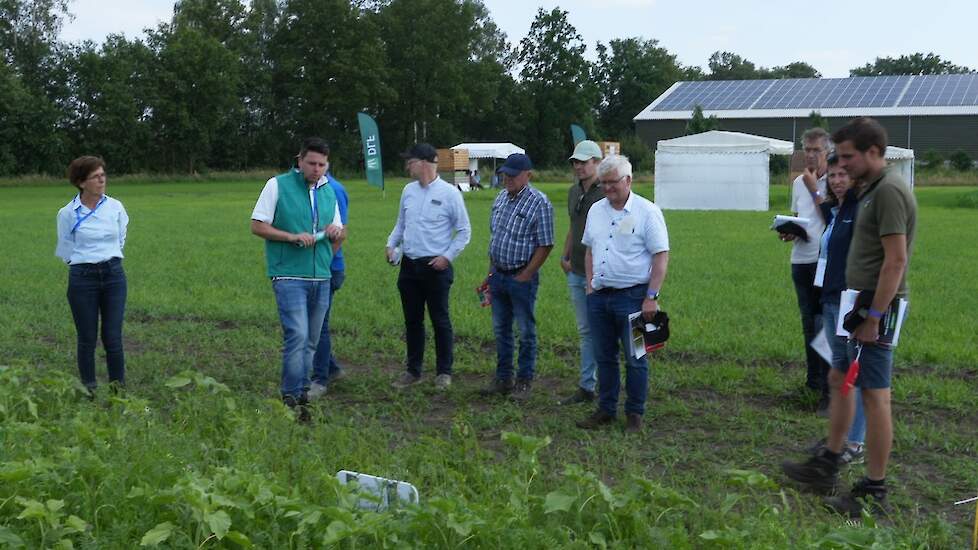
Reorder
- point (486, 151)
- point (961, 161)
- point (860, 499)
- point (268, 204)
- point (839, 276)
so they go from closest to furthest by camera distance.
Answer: point (860, 499), point (839, 276), point (268, 204), point (961, 161), point (486, 151)

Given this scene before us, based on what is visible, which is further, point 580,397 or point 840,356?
point 580,397

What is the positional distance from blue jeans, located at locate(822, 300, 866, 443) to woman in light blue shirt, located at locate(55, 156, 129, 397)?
4.64 m

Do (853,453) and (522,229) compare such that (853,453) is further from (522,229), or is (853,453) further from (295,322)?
(295,322)

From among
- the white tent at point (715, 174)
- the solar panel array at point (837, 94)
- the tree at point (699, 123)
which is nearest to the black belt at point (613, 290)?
the white tent at point (715, 174)

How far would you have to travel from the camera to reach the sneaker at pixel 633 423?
6379 millimetres

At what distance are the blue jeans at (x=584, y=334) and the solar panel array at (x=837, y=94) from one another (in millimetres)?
53642

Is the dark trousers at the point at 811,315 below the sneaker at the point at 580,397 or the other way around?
the other way around

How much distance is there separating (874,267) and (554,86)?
2861 inches

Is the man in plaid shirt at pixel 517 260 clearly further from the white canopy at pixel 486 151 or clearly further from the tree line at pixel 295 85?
the tree line at pixel 295 85

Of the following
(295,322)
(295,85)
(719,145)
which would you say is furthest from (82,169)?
(295,85)

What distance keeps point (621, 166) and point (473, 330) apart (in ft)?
12.8

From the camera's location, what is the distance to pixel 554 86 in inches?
3002

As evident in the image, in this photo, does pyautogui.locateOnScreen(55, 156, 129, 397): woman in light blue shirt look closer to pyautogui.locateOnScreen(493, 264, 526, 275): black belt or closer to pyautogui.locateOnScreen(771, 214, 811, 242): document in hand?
pyautogui.locateOnScreen(493, 264, 526, 275): black belt

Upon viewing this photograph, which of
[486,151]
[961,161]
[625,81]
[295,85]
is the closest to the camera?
[961,161]
